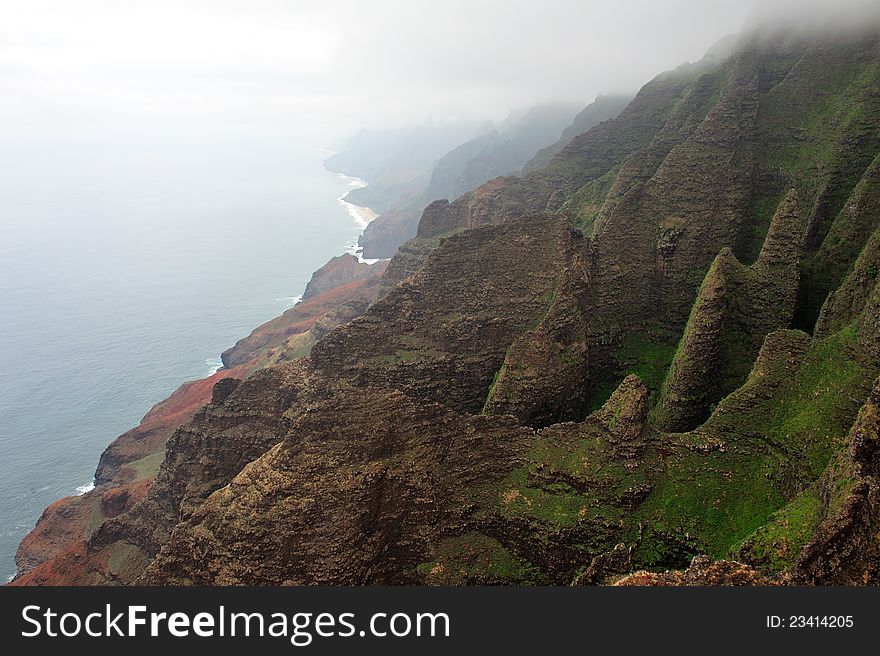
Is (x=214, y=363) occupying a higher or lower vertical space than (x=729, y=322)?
lower

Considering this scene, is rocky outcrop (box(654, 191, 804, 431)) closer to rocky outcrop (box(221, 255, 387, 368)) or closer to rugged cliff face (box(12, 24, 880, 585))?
rugged cliff face (box(12, 24, 880, 585))

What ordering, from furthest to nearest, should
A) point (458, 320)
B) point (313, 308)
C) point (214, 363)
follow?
point (313, 308), point (214, 363), point (458, 320)

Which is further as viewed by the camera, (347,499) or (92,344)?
(92,344)

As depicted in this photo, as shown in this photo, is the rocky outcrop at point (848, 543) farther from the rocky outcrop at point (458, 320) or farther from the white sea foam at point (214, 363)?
the white sea foam at point (214, 363)

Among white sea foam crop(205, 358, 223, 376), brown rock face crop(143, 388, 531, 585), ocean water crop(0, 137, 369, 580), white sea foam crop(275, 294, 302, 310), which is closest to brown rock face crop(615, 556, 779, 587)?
brown rock face crop(143, 388, 531, 585)

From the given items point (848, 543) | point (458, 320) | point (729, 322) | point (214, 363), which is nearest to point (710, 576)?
point (848, 543)

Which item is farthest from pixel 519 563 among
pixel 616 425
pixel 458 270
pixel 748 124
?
pixel 748 124

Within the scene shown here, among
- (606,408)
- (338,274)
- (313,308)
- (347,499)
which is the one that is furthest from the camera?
(338,274)

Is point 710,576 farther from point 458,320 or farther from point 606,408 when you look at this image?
point 458,320

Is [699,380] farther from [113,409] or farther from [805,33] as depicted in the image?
[113,409]
